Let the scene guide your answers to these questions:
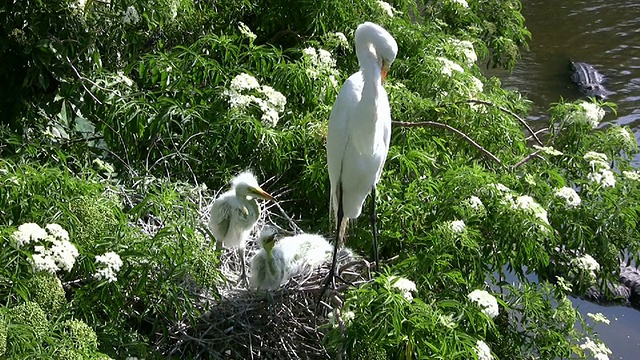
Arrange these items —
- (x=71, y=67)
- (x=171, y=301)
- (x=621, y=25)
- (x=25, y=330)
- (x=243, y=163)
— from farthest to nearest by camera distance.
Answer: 1. (x=621, y=25)
2. (x=243, y=163)
3. (x=71, y=67)
4. (x=171, y=301)
5. (x=25, y=330)

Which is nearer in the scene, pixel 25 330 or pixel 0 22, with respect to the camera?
pixel 25 330

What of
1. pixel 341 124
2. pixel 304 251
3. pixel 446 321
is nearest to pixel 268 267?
pixel 304 251

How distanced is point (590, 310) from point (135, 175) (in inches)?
177

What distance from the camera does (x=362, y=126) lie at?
144 inches

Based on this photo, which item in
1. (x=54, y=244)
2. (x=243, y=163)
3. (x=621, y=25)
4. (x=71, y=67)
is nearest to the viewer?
(x=54, y=244)

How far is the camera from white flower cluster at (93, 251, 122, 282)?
8.86 feet

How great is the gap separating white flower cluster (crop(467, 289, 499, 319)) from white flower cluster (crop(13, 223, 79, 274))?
1541 millimetres

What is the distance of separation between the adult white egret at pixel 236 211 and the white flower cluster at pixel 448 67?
58.3 inches

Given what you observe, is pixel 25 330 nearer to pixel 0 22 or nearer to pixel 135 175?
pixel 135 175

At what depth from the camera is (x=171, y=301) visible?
9.91 feet

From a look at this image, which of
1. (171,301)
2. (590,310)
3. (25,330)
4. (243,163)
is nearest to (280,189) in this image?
(243,163)

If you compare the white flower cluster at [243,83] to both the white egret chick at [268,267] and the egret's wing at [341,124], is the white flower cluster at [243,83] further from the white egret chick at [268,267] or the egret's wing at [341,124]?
the white egret chick at [268,267]

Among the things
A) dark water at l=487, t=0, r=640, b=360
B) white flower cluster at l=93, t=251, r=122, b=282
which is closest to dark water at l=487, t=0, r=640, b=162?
dark water at l=487, t=0, r=640, b=360

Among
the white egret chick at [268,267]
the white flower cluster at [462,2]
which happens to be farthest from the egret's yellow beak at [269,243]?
the white flower cluster at [462,2]
